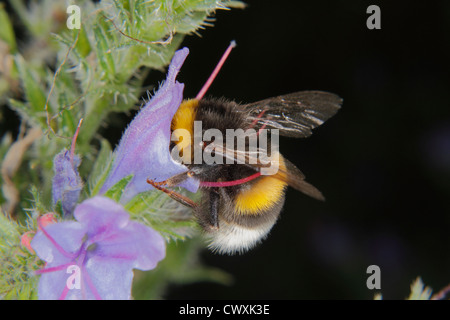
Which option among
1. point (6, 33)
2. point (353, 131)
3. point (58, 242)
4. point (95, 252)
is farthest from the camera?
point (353, 131)

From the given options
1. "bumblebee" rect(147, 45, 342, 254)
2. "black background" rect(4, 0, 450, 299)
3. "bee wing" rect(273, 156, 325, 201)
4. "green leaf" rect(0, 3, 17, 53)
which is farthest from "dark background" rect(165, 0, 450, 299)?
"bee wing" rect(273, 156, 325, 201)

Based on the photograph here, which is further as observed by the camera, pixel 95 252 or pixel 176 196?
pixel 176 196

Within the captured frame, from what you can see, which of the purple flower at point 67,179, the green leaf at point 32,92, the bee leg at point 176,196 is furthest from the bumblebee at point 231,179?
the green leaf at point 32,92

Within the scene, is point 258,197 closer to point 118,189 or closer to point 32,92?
point 118,189

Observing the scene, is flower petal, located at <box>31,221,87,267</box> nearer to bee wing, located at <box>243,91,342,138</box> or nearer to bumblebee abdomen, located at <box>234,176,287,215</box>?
bumblebee abdomen, located at <box>234,176,287,215</box>

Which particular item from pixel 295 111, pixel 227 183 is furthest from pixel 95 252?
pixel 295 111
